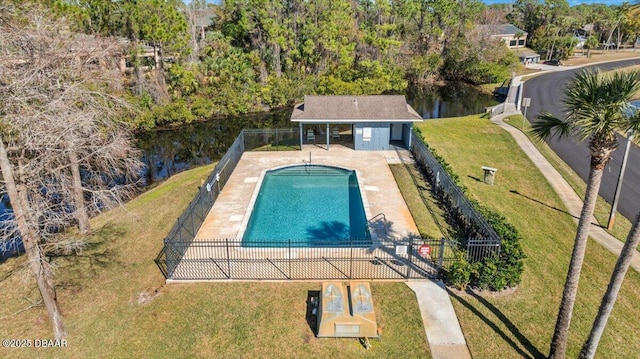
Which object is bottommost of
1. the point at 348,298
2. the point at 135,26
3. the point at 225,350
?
the point at 225,350

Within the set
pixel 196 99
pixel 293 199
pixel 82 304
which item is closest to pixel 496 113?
pixel 293 199

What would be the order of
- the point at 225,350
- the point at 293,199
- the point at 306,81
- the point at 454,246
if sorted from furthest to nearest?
1. the point at 306,81
2. the point at 293,199
3. the point at 454,246
4. the point at 225,350

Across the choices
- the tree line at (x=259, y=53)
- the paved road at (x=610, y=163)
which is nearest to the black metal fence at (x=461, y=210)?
the paved road at (x=610, y=163)

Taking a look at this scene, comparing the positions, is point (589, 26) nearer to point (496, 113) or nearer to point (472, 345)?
point (496, 113)

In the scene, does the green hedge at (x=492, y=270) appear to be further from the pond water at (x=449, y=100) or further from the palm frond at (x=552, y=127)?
the pond water at (x=449, y=100)

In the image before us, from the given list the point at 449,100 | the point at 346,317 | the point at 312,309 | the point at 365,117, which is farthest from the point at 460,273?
the point at 449,100

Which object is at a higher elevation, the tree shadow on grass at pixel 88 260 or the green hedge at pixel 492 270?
the green hedge at pixel 492 270

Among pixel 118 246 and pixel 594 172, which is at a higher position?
pixel 594 172
